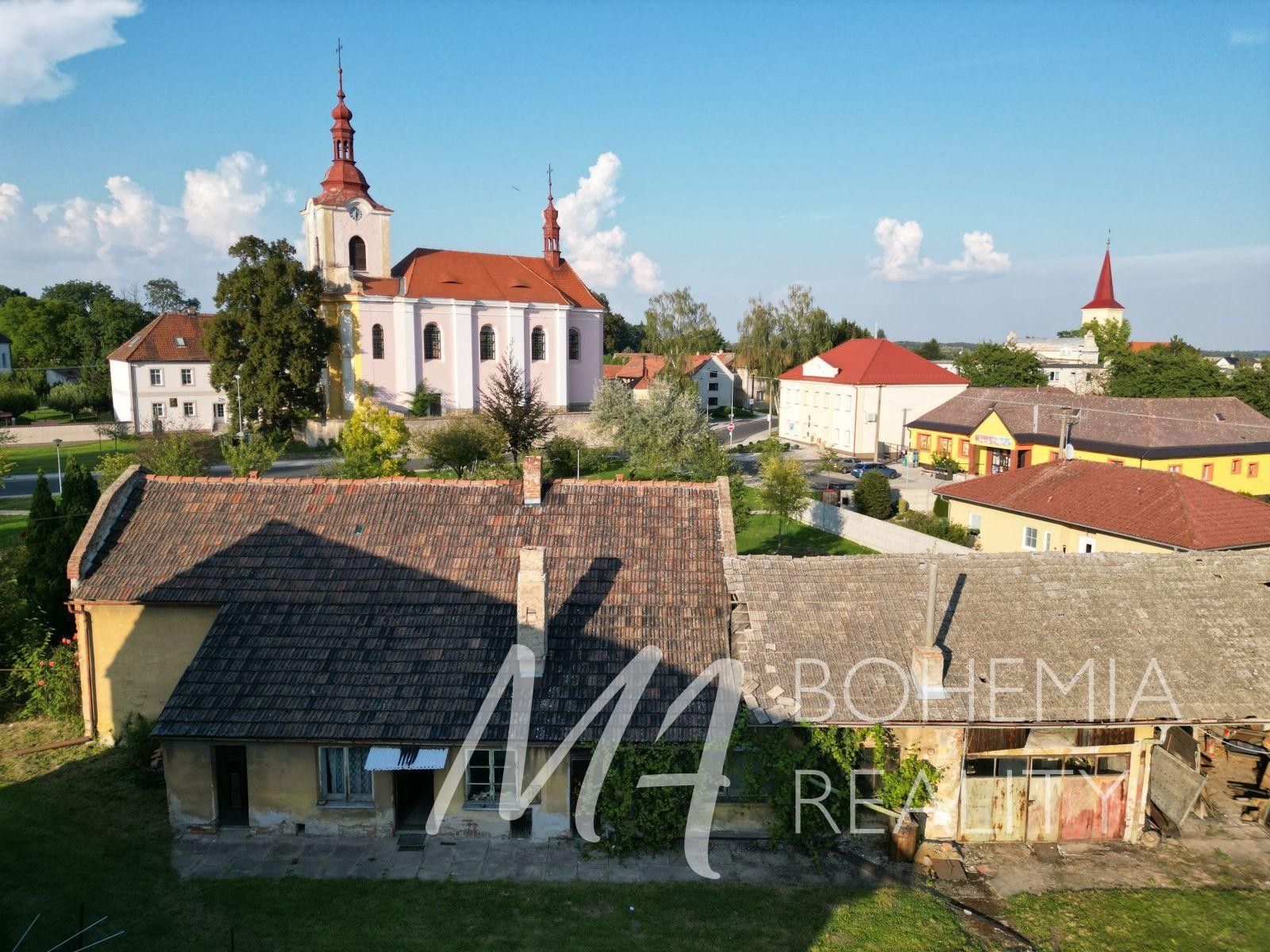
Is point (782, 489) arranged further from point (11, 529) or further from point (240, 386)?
point (240, 386)

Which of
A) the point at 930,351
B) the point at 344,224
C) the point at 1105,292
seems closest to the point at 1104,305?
the point at 1105,292

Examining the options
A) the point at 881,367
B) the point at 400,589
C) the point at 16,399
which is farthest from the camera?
the point at 16,399

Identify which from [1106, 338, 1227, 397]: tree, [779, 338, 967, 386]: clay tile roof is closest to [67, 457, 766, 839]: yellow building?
[779, 338, 967, 386]: clay tile roof

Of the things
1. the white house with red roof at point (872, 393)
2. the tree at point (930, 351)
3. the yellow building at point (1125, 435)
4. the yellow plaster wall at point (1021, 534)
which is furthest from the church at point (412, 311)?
the tree at point (930, 351)

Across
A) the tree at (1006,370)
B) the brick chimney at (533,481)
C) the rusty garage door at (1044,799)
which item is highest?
the tree at (1006,370)

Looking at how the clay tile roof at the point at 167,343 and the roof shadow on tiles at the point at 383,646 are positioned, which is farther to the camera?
the clay tile roof at the point at 167,343

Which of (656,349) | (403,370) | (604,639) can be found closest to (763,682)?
(604,639)

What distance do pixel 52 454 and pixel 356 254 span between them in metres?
22.1

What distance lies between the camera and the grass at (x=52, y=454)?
47.0 m

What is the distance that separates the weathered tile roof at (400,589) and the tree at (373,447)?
585 inches

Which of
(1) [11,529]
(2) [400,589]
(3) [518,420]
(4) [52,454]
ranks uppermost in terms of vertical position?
(3) [518,420]

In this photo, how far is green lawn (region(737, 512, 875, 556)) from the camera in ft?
106

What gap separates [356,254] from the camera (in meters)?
58.1

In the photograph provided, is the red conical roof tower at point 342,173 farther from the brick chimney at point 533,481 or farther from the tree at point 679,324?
the brick chimney at point 533,481
